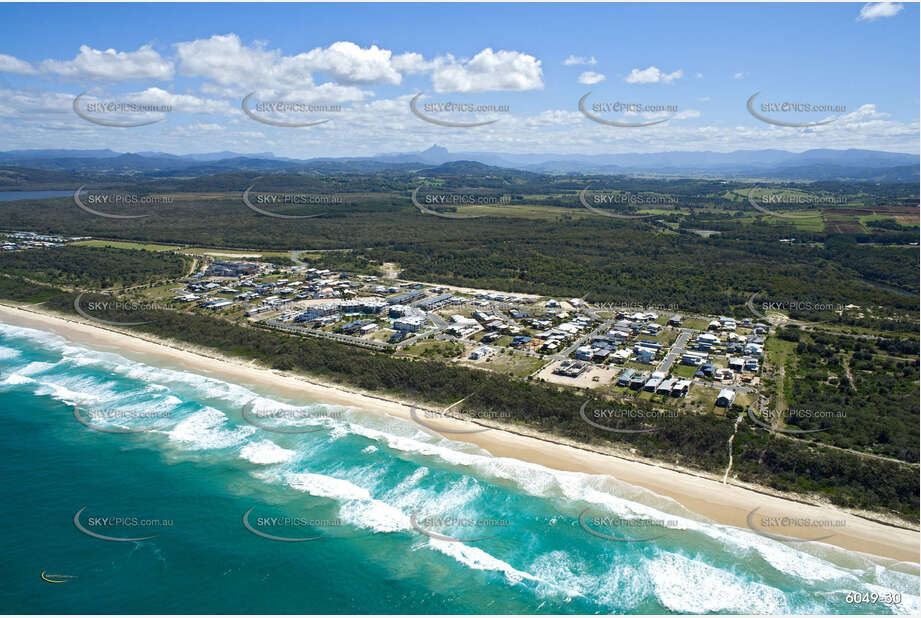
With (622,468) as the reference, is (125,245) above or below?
above

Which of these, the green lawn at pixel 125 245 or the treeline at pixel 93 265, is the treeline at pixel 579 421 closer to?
the treeline at pixel 93 265

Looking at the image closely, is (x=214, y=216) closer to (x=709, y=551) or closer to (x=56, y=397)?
(x=56, y=397)

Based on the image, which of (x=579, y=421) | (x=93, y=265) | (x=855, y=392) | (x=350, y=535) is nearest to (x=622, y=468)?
(x=579, y=421)

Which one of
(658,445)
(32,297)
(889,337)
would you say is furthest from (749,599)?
(32,297)

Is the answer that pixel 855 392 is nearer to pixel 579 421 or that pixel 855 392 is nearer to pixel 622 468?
pixel 622 468

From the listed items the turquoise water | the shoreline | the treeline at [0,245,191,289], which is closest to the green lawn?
the treeline at [0,245,191,289]

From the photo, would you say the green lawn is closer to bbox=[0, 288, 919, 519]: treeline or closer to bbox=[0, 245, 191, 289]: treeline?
bbox=[0, 245, 191, 289]: treeline

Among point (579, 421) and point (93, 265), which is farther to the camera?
point (93, 265)
